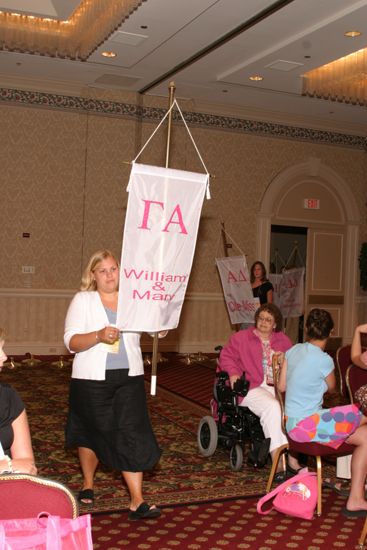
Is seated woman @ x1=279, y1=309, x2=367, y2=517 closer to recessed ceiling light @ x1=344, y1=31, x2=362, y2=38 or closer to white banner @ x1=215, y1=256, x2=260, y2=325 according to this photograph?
recessed ceiling light @ x1=344, y1=31, x2=362, y2=38

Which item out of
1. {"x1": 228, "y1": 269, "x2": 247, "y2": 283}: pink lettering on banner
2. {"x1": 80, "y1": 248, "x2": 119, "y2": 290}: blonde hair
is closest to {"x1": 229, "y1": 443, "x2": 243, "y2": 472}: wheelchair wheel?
{"x1": 80, "y1": 248, "x2": 119, "y2": 290}: blonde hair

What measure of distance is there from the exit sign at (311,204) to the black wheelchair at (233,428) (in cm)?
784

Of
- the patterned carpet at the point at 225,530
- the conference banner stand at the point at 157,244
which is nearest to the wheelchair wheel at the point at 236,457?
the patterned carpet at the point at 225,530

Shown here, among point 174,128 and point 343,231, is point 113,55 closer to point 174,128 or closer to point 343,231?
point 174,128

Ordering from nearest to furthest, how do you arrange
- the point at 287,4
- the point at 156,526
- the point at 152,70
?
the point at 156,526, the point at 287,4, the point at 152,70

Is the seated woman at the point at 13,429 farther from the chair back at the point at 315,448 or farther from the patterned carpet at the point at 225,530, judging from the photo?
the chair back at the point at 315,448

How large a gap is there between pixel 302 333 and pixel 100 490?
8.69 metres

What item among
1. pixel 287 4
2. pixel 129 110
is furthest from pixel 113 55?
pixel 287 4

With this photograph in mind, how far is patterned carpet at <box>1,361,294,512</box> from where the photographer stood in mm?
4863

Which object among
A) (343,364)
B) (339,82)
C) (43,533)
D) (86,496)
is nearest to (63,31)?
(339,82)

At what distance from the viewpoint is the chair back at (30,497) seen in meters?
2.16

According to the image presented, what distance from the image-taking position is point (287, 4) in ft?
24.9

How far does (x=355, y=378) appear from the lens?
517 cm

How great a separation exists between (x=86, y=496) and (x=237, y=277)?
18.8 ft
